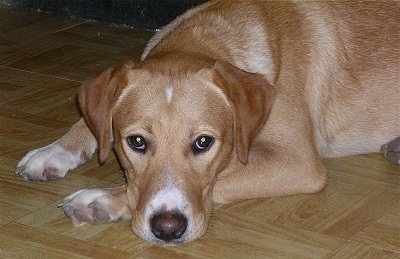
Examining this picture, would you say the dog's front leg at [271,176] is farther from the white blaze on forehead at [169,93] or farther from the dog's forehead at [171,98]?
the white blaze on forehead at [169,93]

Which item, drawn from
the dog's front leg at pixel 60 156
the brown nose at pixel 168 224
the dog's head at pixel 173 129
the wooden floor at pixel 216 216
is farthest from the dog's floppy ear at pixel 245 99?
the dog's front leg at pixel 60 156

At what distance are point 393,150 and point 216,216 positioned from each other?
1.15 metres

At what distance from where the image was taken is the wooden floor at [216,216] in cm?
365

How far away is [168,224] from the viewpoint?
3.48m

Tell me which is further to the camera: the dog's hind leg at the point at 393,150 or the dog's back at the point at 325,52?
the dog's hind leg at the point at 393,150

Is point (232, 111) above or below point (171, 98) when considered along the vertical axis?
below

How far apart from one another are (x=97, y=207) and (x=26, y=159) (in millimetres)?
712

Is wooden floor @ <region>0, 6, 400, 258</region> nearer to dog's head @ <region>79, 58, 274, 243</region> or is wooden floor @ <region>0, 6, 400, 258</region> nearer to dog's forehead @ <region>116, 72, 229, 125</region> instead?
dog's head @ <region>79, 58, 274, 243</region>

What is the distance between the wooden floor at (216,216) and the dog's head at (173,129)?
163mm

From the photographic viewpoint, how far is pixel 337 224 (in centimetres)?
390

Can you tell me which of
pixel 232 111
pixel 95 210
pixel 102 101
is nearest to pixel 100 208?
pixel 95 210

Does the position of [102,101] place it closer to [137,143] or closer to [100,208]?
[137,143]

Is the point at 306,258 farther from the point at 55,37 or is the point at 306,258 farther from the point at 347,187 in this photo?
the point at 55,37

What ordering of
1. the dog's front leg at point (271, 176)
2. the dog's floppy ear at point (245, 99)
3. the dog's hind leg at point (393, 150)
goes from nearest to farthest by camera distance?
the dog's floppy ear at point (245, 99), the dog's front leg at point (271, 176), the dog's hind leg at point (393, 150)
